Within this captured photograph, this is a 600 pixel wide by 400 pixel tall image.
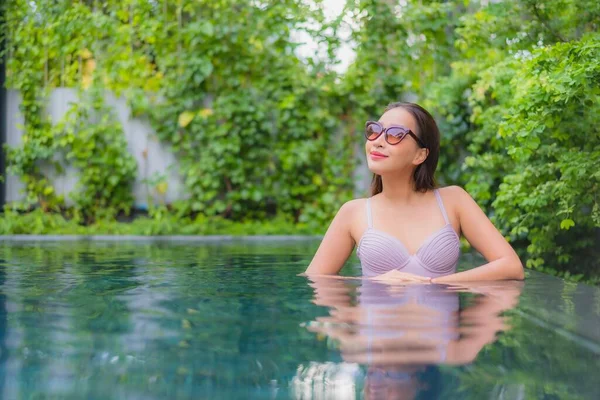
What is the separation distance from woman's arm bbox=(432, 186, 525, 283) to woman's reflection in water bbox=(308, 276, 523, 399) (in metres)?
0.06

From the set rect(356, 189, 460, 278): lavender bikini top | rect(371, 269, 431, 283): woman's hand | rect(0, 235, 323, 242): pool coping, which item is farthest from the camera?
rect(0, 235, 323, 242): pool coping

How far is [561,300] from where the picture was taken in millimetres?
3000

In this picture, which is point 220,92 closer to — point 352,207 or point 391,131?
point 352,207

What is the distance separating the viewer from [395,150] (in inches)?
138

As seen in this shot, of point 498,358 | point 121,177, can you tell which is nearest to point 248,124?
point 121,177

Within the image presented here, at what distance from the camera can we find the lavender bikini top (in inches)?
141

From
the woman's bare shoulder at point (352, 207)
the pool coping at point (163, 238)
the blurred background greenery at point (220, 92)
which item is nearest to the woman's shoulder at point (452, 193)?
the woman's bare shoulder at point (352, 207)

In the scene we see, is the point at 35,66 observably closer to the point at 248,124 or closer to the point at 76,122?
the point at 76,122

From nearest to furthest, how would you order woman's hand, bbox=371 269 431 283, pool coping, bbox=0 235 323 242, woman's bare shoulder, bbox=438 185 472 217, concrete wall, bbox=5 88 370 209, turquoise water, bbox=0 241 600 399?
1. turquoise water, bbox=0 241 600 399
2. woman's hand, bbox=371 269 431 283
3. woman's bare shoulder, bbox=438 185 472 217
4. pool coping, bbox=0 235 323 242
5. concrete wall, bbox=5 88 370 209

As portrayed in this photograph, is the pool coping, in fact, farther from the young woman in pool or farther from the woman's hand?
the woman's hand

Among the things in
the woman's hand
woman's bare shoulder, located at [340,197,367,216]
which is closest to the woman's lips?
woman's bare shoulder, located at [340,197,367,216]

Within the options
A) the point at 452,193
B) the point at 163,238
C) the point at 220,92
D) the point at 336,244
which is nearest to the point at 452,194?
the point at 452,193

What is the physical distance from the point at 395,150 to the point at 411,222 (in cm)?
37

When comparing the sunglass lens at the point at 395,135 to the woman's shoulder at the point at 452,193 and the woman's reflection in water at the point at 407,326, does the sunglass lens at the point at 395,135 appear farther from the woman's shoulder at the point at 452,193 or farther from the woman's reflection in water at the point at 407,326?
the woman's reflection in water at the point at 407,326
